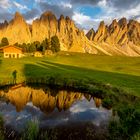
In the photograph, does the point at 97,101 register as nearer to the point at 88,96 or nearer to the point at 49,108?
the point at 88,96

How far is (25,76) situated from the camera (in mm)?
66000

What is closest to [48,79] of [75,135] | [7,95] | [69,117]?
[7,95]

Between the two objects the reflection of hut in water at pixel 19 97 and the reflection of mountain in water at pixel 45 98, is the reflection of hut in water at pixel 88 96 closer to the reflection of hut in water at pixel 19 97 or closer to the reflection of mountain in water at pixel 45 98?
the reflection of mountain in water at pixel 45 98

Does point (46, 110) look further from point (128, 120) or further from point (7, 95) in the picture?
point (128, 120)

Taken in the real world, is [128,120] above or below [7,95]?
above

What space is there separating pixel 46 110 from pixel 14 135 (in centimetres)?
1345

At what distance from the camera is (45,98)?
1928 inches

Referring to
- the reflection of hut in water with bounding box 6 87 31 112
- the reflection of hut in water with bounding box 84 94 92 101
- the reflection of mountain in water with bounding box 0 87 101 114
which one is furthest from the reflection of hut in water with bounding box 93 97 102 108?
the reflection of hut in water with bounding box 6 87 31 112

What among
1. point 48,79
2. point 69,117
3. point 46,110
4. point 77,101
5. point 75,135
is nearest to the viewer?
point 75,135

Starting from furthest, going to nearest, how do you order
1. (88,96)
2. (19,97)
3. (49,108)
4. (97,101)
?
(88,96)
(19,97)
(97,101)
(49,108)

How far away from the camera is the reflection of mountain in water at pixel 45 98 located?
141 ft

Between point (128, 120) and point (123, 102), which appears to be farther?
point (123, 102)

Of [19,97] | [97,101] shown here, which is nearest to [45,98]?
[19,97]

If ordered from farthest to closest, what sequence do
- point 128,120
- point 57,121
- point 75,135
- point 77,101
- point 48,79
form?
point 48,79
point 77,101
point 57,121
point 75,135
point 128,120
